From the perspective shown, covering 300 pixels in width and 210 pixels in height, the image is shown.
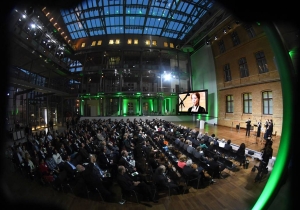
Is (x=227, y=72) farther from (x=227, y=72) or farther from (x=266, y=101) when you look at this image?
(x=266, y=101)

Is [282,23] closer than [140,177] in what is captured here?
Yes

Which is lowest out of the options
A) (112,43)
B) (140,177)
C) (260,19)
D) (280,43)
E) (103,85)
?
(140,177)

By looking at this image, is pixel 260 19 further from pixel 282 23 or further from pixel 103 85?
pixel 103 85

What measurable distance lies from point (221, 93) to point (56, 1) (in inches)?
642

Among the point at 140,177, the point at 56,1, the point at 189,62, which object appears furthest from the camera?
the point at 189,62

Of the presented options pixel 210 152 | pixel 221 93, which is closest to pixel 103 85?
pixel 221 93

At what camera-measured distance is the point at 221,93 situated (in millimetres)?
14930

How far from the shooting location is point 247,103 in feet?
36.3

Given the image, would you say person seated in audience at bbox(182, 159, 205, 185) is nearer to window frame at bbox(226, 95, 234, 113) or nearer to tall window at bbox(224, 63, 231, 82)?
window frame at bbox(226, 95, 234, 113)

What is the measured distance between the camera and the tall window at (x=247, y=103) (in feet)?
34.2

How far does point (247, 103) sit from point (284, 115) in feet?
40.6

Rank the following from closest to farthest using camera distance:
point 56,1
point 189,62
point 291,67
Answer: point 291,67 → point 56,1 → point 189,62

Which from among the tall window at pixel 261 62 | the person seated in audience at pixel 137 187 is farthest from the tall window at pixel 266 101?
the person seated in audience at pixel 137 187

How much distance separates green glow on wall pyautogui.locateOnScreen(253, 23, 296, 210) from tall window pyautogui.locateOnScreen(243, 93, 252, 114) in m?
11.3
